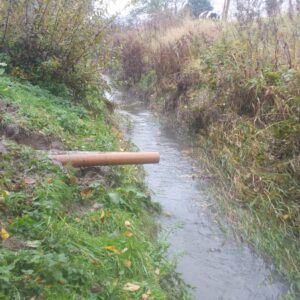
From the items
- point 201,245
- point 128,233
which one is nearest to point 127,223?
point 128,233

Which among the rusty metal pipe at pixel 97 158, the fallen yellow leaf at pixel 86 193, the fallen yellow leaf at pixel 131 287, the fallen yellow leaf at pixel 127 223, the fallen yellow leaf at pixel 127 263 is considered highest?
the rusty metal pipe at pixel 97 158

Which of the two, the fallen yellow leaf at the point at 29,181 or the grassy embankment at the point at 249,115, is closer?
the fallen yellow leaf at the point at 29,181

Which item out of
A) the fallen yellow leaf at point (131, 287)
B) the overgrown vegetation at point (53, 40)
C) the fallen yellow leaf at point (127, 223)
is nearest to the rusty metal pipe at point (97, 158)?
the fallen yellow leaf at point (127, 223)

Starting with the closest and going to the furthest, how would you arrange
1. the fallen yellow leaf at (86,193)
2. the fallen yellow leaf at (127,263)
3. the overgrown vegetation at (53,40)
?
the fallen yellow leaf at (127,263) < the fallen yellow leaf at (86,193) < the overgrown vegetation at (53,40)

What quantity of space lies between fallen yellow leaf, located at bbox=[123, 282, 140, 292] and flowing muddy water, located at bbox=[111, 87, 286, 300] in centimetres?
86

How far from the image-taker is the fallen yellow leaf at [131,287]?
122 inches

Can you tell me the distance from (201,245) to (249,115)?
315cm

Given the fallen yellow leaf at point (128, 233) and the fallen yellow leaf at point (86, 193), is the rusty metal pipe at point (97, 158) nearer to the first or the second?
the fallen yellow leaf at point (86, 193)

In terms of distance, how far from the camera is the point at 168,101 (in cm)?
1070

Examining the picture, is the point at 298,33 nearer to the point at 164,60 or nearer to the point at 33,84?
the point at 164,60

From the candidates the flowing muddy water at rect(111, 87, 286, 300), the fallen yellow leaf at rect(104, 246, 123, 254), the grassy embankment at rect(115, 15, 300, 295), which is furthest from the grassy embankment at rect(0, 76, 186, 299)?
the grassy embankment at rect(115, 15, 300, 295)

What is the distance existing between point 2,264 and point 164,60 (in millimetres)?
9800

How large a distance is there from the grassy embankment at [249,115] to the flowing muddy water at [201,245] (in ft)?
0.74

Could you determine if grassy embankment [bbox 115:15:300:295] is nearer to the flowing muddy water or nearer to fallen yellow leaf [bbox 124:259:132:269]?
the flowing muddy water
